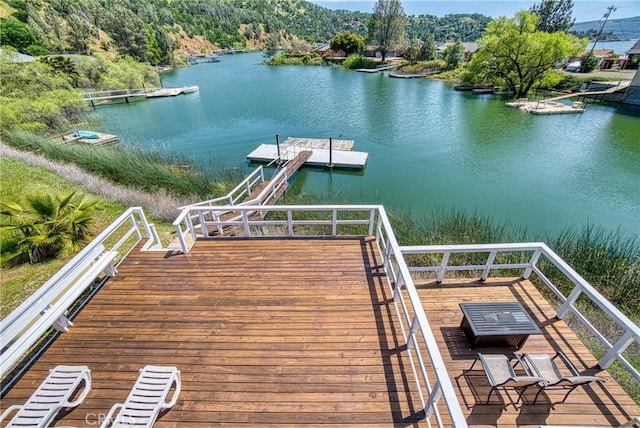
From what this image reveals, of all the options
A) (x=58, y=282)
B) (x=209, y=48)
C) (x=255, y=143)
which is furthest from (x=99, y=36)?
(x=58, y=282)

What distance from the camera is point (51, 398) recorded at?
111 inches

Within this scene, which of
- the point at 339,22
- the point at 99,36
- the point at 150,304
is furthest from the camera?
the point at 339,22

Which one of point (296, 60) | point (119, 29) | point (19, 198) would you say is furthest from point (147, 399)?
point (296, 60)

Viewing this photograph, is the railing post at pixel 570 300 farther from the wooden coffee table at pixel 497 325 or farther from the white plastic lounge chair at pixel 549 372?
the white plastic lounge chair at pixel 549 372

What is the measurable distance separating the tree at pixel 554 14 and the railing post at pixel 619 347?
231ft

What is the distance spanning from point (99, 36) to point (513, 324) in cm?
8605

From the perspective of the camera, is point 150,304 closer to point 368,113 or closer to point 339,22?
point 368,113

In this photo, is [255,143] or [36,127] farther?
[255,143]

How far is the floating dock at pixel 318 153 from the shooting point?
1681 centimetres

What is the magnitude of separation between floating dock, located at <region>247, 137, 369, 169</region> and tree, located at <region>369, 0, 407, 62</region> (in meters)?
58.8

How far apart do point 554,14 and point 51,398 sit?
7908 cm

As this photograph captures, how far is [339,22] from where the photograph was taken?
563 ft

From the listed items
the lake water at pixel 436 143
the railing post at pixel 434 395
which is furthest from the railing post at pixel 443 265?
the lake water at pixel 436 143

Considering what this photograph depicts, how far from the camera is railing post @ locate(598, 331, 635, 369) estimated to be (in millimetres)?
3148
